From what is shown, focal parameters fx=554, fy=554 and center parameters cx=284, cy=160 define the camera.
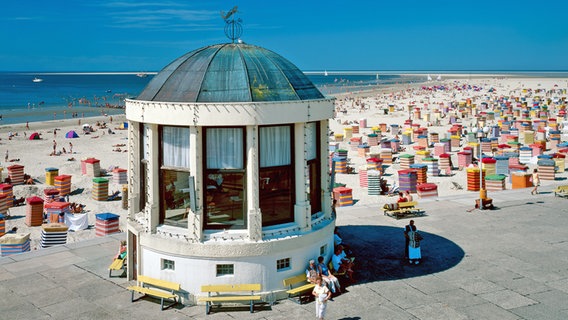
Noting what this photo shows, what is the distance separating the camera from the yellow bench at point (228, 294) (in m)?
11.5

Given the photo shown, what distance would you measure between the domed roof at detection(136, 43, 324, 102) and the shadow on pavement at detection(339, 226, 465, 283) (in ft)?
14.9

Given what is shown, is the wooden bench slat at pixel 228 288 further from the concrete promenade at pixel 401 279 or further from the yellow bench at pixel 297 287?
the yellow bench at pixel 297 287

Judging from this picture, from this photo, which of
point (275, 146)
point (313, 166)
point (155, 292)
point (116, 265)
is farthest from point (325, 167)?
point (116, 265)

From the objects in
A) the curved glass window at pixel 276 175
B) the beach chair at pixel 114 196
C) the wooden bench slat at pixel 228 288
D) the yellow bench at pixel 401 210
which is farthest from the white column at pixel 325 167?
the beach chair at pixel 114 196

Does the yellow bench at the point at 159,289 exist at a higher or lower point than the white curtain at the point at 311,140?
lower

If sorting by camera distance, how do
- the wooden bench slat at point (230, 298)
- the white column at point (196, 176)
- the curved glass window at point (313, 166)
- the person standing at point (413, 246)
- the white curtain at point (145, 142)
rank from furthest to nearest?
1. the person standing at point (413, 246)
2. the curved glass window at point (313, 166)
3. the white curtain at point (145, 142)
4. the white column at point (196, 176)
5. the wooden bench slat at point (230, 298)

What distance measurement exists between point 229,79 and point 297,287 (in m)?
4.88

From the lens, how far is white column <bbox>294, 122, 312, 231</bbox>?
12.4m

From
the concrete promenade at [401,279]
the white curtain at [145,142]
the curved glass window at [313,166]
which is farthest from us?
the curved glass window at [313,166]

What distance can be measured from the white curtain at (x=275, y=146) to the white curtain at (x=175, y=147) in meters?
1.66

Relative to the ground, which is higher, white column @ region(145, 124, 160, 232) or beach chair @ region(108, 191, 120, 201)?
white column @ region(145, 124, 160, 232)

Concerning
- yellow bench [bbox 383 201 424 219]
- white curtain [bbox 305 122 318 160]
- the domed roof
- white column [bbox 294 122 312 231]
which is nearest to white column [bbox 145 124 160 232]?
the domed roof

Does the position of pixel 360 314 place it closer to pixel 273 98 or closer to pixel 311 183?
pixel 311 183

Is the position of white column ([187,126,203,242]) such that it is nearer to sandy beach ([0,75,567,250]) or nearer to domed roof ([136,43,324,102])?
domed roof ([136,43,324,102])
